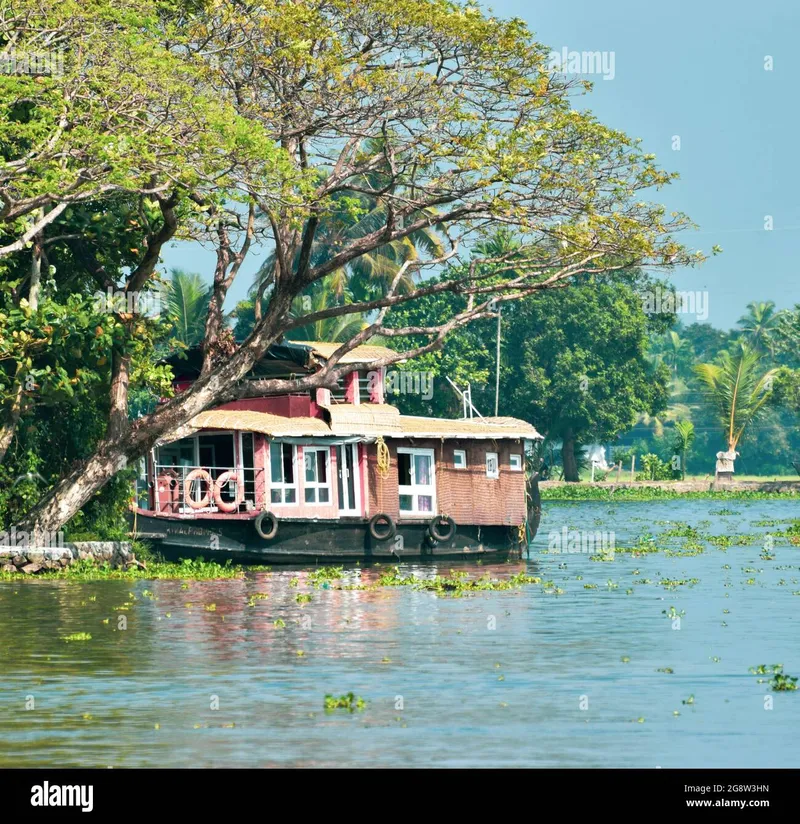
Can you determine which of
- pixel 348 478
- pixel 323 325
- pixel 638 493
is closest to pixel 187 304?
pixel 323 325

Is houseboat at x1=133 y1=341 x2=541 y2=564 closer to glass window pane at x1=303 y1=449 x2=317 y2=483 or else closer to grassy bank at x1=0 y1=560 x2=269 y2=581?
glass window pane at x1=303 y1=449 x2=317 y2=483

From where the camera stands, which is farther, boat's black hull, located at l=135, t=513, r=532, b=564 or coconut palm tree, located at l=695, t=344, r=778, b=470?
coconut palm tree, located at l=695, t=344, r=778, b=470

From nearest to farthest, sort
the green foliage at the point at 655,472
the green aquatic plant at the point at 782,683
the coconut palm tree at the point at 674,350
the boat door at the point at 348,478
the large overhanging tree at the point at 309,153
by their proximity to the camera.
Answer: the green aquatic plant at the point at 782,683 → the large overhanging tree at the point at 309,153 → the boat door at the point at 348,478 → the green foliage at the point at 655,472 → the coconut palm tree at the point at 674,350

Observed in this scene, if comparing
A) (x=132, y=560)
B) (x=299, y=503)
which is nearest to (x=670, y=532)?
(x=299, y=503)

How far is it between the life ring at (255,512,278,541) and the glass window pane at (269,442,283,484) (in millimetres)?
1576

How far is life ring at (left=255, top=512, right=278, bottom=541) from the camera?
35656mm

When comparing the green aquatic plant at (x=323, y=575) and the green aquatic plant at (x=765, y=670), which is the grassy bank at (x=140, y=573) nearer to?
the green aquatic plant at (x=323, y=575)

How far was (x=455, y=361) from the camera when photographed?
81.9 meters

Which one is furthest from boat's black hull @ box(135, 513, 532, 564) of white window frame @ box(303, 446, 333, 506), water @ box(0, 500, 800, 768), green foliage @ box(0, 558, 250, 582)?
water @ box(0, 500, 800, 768)

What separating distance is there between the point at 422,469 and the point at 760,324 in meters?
105

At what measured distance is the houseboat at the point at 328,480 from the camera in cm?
3600

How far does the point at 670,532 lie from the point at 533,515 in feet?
27.1

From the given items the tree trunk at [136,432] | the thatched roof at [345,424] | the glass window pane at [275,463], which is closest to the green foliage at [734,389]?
the thatched roof at [345,424]

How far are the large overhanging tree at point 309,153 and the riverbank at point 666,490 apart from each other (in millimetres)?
51470
